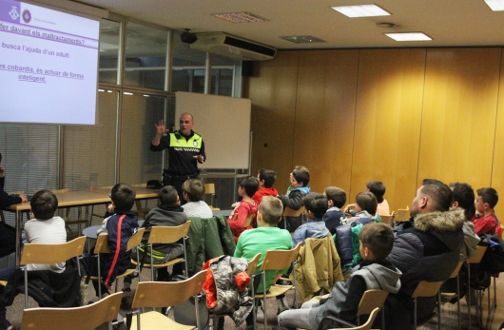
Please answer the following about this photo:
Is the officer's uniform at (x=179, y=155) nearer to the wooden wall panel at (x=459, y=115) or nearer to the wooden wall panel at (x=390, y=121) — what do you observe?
the wooden wall panel at (x=390, y=121)

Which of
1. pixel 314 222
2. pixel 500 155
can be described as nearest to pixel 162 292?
pixel 314 222

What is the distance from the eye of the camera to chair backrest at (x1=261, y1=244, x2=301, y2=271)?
11.0 ft

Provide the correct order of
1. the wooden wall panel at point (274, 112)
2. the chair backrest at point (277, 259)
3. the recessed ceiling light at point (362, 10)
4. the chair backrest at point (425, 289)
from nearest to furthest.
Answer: the chair backrest at point (425, 289) < the chair backrest at point (277, 259) < the recessed ceiling light at point (362, 10) < the wooden wall panel at point (274, 112)

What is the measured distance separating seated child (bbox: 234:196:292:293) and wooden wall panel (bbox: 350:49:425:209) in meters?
5.06

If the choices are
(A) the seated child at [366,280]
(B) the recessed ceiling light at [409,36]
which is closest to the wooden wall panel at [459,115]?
(B) the recessed ceiling light at [409,36]

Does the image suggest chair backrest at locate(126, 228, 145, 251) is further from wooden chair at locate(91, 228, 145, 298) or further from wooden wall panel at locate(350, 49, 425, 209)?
wooden wall panel at locate(350, 49, 425, 209)

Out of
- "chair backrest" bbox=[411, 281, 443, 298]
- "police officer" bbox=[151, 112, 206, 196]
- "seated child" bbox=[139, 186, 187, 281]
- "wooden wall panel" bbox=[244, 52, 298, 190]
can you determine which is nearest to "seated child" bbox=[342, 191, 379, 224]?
"chair backrest" bbox=[411, 281, 443, 298]

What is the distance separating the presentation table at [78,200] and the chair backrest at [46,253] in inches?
56.4

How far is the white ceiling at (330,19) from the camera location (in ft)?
18.5

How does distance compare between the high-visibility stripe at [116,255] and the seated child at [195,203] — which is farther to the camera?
the seated child at [195,203]

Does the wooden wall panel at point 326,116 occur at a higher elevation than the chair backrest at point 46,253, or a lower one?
higher

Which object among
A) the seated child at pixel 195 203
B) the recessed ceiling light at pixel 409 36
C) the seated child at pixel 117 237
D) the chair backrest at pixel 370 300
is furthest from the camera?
the recessed ceiling light at pixel 409 36

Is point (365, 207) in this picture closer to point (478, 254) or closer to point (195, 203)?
point (478, 254)

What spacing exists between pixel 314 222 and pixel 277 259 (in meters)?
0.77
